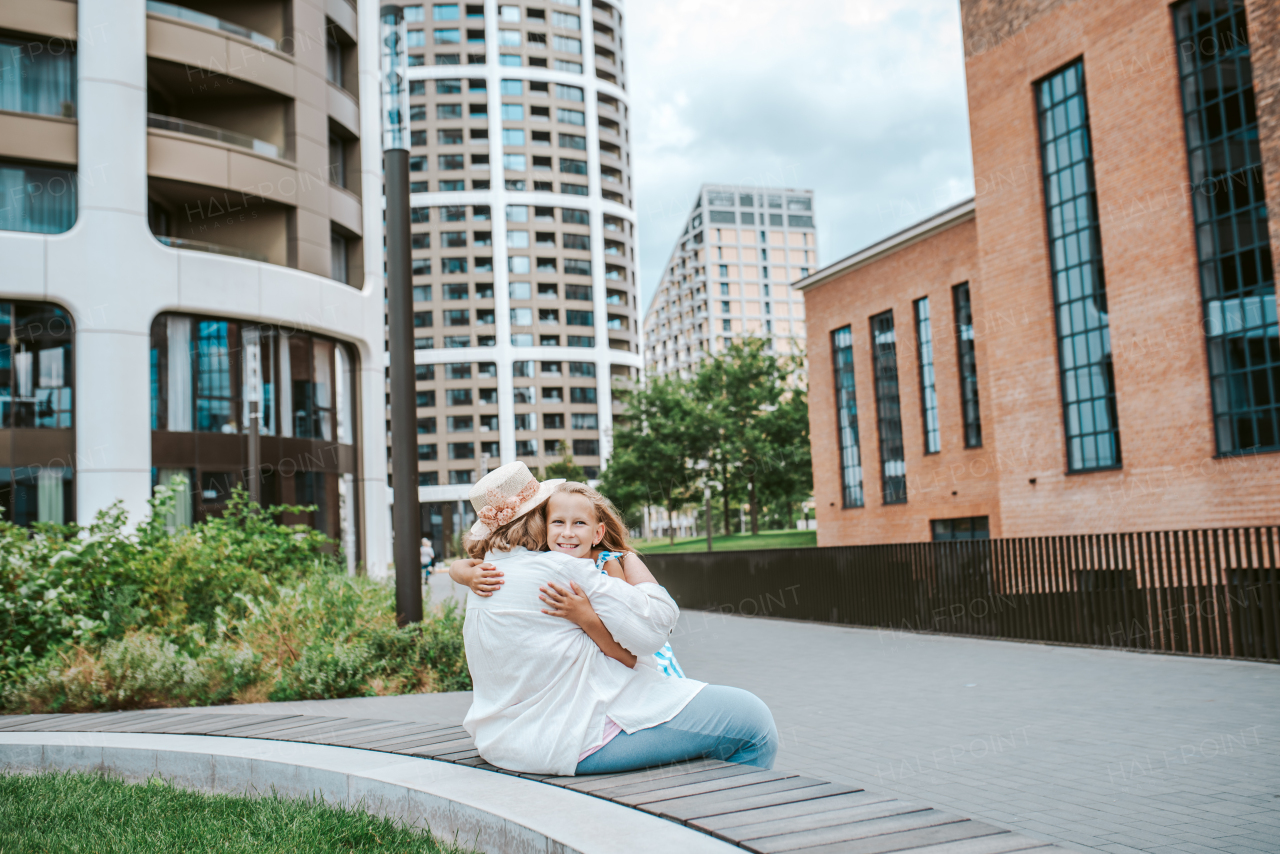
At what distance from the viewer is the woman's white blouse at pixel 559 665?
3473 millimetres

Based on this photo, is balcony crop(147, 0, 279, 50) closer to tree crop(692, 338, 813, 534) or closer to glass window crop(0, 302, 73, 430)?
glass window crop(0, 302, 73, 430)

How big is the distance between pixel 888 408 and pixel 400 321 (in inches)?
1057

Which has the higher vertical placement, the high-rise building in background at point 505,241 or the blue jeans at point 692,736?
the high-rise building in background at point 505,241

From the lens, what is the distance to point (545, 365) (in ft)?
271

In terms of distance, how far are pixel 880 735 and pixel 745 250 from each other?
427 ft

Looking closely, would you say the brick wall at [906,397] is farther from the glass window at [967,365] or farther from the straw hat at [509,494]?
the straw hat at [509,494]

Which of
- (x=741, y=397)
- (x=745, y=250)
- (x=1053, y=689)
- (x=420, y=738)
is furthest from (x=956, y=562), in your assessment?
(x=745, y=250)

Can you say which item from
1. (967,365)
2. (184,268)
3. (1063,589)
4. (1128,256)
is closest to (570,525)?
(1063,589)

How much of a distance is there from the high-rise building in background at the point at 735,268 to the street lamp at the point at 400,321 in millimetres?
119499

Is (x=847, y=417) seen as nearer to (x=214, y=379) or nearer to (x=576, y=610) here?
(x=214, y=379)

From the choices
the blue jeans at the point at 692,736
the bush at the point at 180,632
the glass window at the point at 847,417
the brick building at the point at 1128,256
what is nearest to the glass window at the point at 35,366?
the bush at the point at 180,632

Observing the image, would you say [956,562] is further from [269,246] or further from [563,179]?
[563,179]

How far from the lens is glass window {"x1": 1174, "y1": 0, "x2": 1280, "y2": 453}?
17.0 meters

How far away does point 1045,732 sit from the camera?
7.12 meters
